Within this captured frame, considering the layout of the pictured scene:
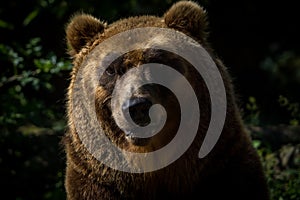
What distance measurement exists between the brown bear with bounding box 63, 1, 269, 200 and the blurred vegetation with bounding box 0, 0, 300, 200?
3.97 feet

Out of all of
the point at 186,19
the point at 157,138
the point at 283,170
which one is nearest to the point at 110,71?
the point at 157,138

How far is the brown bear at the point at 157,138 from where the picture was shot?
477 cm

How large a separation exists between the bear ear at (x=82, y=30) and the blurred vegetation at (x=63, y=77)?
116 centimetres

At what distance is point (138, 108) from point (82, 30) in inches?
41.9

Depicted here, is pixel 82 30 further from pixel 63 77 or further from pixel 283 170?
pixel 63 77

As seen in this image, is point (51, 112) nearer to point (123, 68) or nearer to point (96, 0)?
point (96, 0)

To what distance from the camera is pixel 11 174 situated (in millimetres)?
6797

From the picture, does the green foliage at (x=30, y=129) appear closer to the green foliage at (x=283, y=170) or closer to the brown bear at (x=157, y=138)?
the brown bear at (x=157, y=138)

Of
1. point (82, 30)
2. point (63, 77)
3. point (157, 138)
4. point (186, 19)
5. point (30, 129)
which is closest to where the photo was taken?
point (157, 138)

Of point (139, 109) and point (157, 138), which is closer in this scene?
point (139, 109)

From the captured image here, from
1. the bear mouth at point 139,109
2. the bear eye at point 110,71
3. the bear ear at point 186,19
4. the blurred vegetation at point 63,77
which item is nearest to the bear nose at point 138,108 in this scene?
the bear mouth at point 139,109

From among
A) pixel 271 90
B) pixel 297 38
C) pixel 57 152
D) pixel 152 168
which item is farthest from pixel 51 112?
pixel 297 38

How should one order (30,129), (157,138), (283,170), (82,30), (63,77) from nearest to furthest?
(157,138) < (82,30) < (283,170) < (30,129) < (63,77)

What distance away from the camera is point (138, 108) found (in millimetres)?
4363
